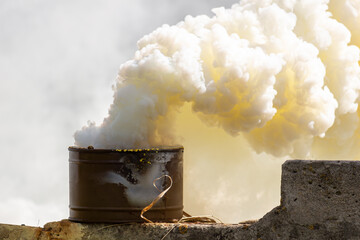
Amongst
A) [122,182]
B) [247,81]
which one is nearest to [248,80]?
[247,81]

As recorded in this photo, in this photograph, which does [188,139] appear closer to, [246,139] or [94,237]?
[246,139]

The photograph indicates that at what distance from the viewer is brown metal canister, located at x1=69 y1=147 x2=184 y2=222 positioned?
706 cm

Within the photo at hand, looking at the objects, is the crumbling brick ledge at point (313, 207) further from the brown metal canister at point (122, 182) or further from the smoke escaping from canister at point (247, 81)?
the smoke escaping from canister at point (247, 81)

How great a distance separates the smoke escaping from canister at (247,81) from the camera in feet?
24.3

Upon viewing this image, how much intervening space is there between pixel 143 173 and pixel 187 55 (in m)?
1.15

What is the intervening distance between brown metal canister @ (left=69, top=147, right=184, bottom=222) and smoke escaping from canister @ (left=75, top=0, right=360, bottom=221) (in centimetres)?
40

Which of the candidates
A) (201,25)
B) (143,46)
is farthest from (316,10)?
(143,46)

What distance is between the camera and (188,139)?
Result: 8.48m

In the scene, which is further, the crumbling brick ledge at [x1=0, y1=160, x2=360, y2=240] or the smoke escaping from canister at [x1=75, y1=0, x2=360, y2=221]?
the smoke escaping from canister at [x1=75, y1=0, x2=360, y2=221]

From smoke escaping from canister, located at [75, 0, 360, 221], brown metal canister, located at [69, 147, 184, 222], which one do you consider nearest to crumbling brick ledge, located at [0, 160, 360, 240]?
brown metal canister, located at [69, 147, 184, 222]

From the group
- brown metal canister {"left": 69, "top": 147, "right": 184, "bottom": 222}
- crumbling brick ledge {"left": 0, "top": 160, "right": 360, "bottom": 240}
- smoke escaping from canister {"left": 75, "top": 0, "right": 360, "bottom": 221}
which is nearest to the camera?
crumbling brick ledge {"left": 0, "top": 160, "right": 360, "bottom": 240}

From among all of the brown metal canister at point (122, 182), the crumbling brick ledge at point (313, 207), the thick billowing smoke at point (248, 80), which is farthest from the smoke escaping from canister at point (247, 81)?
the crumbling brick ledge at point (313, 207)

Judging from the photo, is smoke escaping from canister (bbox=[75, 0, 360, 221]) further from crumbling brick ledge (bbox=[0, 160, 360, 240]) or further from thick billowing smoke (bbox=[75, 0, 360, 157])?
crumbling brick ledge (bbox=[0, 160, 360, 240])

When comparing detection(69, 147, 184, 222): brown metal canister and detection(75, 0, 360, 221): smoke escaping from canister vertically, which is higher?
detection(75, 0, 360, 221): smoke escaping from canister
